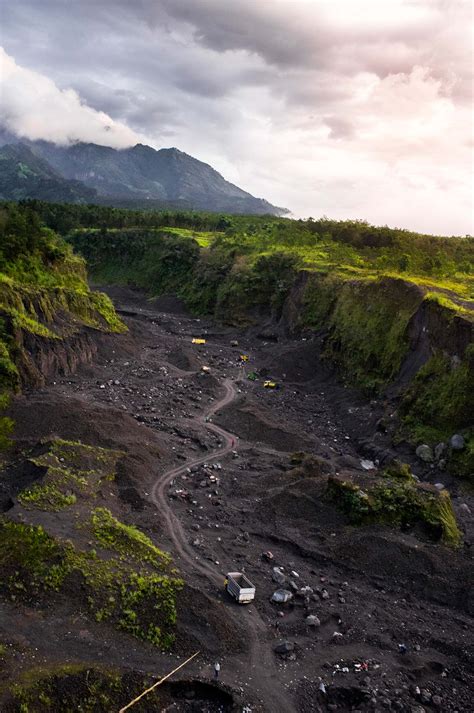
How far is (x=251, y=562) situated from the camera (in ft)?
72.8

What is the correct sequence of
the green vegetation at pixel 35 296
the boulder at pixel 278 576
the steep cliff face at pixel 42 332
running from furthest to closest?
the green vegetation at pixel 35 296 < the steep cliff face at pixel 42 332 < the boulder at pixel 278 576

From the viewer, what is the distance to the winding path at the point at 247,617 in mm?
15724

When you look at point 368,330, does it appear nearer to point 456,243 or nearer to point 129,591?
point 129,591

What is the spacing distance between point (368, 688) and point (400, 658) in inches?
85.4

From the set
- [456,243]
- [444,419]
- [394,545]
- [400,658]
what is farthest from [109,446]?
[456,243]

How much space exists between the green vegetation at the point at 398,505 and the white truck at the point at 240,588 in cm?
689

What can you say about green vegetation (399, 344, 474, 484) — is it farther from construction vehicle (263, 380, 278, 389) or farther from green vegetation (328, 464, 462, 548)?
construction vehicle (263, 380, 278, 389)

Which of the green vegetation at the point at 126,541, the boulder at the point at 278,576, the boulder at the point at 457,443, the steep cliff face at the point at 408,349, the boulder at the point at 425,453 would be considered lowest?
the boulder at the point at 278,576

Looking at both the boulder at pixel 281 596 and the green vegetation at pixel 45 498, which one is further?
the green vegetation at pixel 45 498

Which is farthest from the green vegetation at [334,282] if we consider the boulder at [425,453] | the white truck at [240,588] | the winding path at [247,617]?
the white truck at [240,588]

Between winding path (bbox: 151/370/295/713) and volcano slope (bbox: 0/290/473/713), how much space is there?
0.19ft

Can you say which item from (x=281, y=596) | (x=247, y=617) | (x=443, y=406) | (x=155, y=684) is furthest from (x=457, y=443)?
(x=155, y=684)

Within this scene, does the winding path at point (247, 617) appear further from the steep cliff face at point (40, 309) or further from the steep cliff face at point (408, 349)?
the steep cliff face at point (408, 349)

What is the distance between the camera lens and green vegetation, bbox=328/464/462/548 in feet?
79.3
